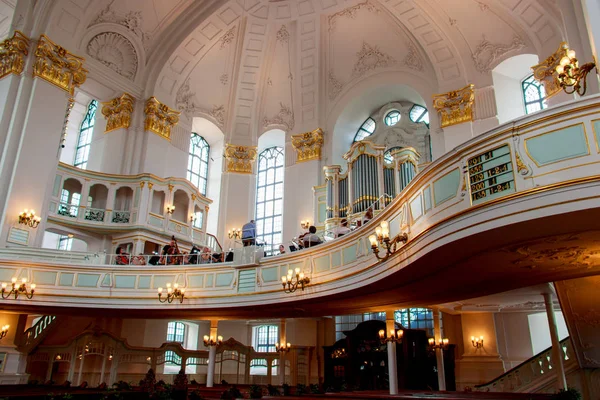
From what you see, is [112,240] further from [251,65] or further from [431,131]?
[431,131]

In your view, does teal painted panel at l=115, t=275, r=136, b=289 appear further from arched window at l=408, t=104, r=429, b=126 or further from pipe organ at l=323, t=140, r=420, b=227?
arched window at l=408, t=104, r=429, b=126

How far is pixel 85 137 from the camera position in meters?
29.8

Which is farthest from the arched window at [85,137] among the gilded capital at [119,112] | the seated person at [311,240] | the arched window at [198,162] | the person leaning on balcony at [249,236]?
the seated person at [311,240]

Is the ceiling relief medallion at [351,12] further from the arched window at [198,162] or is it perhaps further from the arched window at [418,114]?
the arched window at [198,162]

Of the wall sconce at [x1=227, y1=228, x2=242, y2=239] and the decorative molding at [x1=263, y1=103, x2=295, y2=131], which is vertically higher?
the decorative molding at [x1=263, y1=103, x2=295, y2=131]

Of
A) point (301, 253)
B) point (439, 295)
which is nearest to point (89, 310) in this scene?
point (301, 253)

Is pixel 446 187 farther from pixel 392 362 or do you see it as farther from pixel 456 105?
pixel 456 105

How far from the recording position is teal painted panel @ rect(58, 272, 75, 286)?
18078 mm

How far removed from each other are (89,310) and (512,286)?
1477 centimetres

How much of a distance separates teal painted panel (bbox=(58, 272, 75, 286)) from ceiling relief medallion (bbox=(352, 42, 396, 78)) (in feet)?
55.1

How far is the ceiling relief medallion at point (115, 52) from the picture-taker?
2442 cm

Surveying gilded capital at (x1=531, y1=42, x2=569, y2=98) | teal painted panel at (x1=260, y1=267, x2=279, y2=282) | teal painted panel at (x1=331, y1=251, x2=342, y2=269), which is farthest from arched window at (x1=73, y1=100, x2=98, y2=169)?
gilded capital at (x1=531, y1=42, x2=569, y2=98)

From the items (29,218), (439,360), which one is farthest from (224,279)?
(29,218)

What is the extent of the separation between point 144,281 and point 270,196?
11.2m
